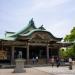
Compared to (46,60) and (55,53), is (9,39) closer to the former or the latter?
(46,60)

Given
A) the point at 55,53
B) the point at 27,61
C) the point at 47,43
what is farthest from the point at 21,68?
the point at 55,53

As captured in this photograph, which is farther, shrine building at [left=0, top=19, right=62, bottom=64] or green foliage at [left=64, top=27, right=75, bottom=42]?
green foliage at [left=64, top=27, right=75, bottom=42]

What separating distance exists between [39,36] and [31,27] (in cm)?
600

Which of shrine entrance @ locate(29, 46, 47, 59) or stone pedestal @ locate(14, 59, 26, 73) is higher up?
shrine entrance @ locate(29, 46, 47, 59)

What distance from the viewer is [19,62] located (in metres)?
25.0

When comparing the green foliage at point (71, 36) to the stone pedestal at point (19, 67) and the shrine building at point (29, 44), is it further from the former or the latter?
the stone pedestal at point (19, 67)

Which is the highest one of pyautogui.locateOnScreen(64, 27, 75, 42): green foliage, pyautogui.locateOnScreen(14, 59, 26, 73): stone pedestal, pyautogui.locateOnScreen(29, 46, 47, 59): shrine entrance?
pyautogui.locateOnScreen(64, 27, 75, 42): green foliage

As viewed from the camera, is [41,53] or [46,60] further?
[41,53]

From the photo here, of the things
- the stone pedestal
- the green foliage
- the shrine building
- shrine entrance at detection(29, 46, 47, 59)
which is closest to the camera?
the stone pedestal

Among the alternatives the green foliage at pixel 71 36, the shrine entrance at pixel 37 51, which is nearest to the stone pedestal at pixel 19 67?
the shrine entrance at pixel 37 51

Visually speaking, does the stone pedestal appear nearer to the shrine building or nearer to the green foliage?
the shrine building

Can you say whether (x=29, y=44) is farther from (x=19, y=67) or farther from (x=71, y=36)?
(x=19, y=67)

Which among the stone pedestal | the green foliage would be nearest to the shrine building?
the green foliage

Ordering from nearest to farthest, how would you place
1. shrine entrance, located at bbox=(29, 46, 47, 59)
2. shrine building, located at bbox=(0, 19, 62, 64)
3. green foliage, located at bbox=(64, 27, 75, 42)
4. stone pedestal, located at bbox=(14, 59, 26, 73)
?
stone pedestal, located at bbox=(14, 59, 26, 73) → shrine building, located at bbox=(0, 19, 62, 64) → shrine entrance, located at bbox=(29, 46, 47, 59) → green foliage, located at bbox=(64, 27, 75, 42)
